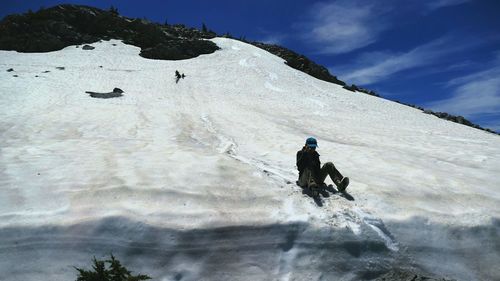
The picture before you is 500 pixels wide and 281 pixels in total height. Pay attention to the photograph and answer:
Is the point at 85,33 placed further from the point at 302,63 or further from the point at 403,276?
the point at 403,276

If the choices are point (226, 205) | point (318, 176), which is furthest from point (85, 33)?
point (226, 205)

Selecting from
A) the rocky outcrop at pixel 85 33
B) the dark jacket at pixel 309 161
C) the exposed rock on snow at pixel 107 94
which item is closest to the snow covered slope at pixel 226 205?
the dark jacket at pixel 309 161

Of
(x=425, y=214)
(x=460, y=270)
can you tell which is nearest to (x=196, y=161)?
(x=425, y=214)

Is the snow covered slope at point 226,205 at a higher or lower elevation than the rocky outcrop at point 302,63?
lower

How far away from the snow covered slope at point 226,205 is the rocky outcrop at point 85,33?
27.5 metres

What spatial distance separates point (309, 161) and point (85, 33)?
152ft

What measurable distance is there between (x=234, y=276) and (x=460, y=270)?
4.25m

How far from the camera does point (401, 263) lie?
7125 mm

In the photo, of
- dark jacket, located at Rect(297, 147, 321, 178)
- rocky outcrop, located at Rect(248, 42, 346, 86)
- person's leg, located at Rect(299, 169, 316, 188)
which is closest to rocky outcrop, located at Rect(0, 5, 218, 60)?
rocky outcrop, located at Rect(248, 42, 346, 86)

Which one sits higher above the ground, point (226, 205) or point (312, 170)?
point (312, 170)

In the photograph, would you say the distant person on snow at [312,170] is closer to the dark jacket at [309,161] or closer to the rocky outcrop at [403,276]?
the dark jacket at [309,161]

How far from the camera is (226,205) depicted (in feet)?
26.4

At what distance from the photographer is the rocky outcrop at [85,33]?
41.7 metres

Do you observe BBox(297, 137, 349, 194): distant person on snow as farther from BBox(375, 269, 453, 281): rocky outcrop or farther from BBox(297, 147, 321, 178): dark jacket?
BBox(375, 269, 453, 281): rocky outcrop
